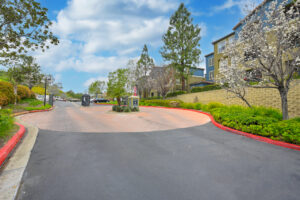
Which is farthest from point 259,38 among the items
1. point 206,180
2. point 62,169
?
point 62,169

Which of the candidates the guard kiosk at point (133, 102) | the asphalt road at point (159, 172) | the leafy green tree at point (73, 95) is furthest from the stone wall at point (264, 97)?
the leafy green tree at point (73, 95)

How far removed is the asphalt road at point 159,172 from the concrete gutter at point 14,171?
12 cm

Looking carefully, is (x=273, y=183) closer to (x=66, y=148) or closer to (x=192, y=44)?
(x=66, y=148)

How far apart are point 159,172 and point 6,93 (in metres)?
20.2

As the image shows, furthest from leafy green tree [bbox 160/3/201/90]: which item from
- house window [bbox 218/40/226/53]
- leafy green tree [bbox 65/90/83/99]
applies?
leafy green tree [bbox 65/90/83/99]

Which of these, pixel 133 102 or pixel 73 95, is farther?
pixel 73 95

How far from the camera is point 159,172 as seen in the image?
3.34m

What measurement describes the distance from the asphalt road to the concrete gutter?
0.12 m

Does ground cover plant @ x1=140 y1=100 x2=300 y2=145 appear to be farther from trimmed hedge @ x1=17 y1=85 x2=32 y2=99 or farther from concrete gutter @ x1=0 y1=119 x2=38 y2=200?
trimmed hedge @ x1=17 y1=85 x2=32 y2=99

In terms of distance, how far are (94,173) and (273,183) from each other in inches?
142

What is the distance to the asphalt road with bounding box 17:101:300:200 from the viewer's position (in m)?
2.64

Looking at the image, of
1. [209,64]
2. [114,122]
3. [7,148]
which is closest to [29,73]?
[114,122]

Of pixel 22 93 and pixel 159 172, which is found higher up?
pixel 22 93

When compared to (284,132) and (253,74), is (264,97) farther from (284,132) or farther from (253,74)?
(284,132)
